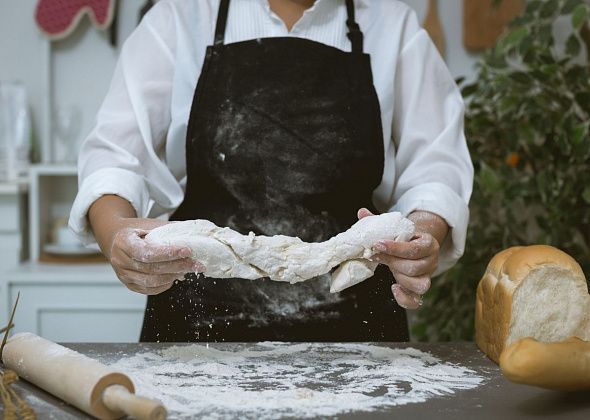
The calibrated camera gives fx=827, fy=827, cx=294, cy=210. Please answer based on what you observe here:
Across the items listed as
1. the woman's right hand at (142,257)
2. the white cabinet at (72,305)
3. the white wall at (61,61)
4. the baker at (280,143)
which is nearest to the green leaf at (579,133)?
the baker at (280,143)

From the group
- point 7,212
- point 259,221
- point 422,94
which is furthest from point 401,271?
point 7,212

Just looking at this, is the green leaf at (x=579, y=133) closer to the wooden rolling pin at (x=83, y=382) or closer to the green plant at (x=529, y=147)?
the green plant at (x=529, y=147)

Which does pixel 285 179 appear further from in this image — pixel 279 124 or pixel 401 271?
pixel 401 271

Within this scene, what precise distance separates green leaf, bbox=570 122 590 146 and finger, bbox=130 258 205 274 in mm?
1080

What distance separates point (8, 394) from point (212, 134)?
65 centimetres

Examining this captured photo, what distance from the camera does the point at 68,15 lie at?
261 cm

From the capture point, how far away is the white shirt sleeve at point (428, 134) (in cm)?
150

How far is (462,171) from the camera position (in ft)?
5.04

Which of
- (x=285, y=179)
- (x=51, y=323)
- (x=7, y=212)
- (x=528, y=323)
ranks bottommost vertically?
(x=51, y=323)

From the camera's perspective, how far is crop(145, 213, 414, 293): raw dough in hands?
120 cm

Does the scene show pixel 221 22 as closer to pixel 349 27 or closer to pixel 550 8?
pixel 349 27

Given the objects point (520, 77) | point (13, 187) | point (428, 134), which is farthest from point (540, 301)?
point (13, 187)

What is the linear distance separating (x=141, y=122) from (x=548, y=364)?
0.85 m

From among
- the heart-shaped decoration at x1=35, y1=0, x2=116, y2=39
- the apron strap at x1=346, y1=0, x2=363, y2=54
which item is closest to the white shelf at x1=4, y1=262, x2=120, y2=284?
the heart-shaped decoration at x1=35, y1=0, x2=116, y2=39
